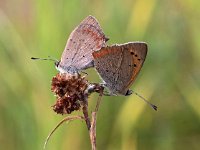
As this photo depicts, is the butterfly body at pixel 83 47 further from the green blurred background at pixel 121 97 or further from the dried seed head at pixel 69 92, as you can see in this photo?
the green blurred background at pixel 121 97

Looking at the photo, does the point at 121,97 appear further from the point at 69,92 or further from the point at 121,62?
the point at 69,92

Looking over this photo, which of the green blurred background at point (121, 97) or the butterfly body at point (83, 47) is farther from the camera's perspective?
the green blurred background at point (121, 97)

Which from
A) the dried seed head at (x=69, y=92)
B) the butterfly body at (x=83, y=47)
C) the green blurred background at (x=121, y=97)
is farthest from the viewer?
the green blurred background at (x=121, y=97)

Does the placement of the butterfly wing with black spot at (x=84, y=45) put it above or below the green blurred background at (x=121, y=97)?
above

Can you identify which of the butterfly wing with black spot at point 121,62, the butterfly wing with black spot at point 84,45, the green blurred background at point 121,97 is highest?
the butterfly wing with black spot at point 84,45

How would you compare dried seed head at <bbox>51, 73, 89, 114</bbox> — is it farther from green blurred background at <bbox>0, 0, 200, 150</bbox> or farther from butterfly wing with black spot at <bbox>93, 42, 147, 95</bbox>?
green blurred background at <bbox>0, 0, 200, 150</bbox>

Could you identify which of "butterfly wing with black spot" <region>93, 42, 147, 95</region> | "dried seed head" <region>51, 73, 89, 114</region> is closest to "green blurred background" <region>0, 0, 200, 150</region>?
"butterfly wing with black spot" <region>93, 42, 147, 95</region>

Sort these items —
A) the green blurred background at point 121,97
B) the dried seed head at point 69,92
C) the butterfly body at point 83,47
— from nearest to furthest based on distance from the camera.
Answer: the dried seed head at point 69,92 < the butterfly body at point 83,47 < the green blurred background at point 121,97

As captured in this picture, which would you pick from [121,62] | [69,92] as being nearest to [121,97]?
[121,62]

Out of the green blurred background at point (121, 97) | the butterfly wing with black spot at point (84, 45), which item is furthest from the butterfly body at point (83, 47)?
the green blurred background at point (121, 97)
